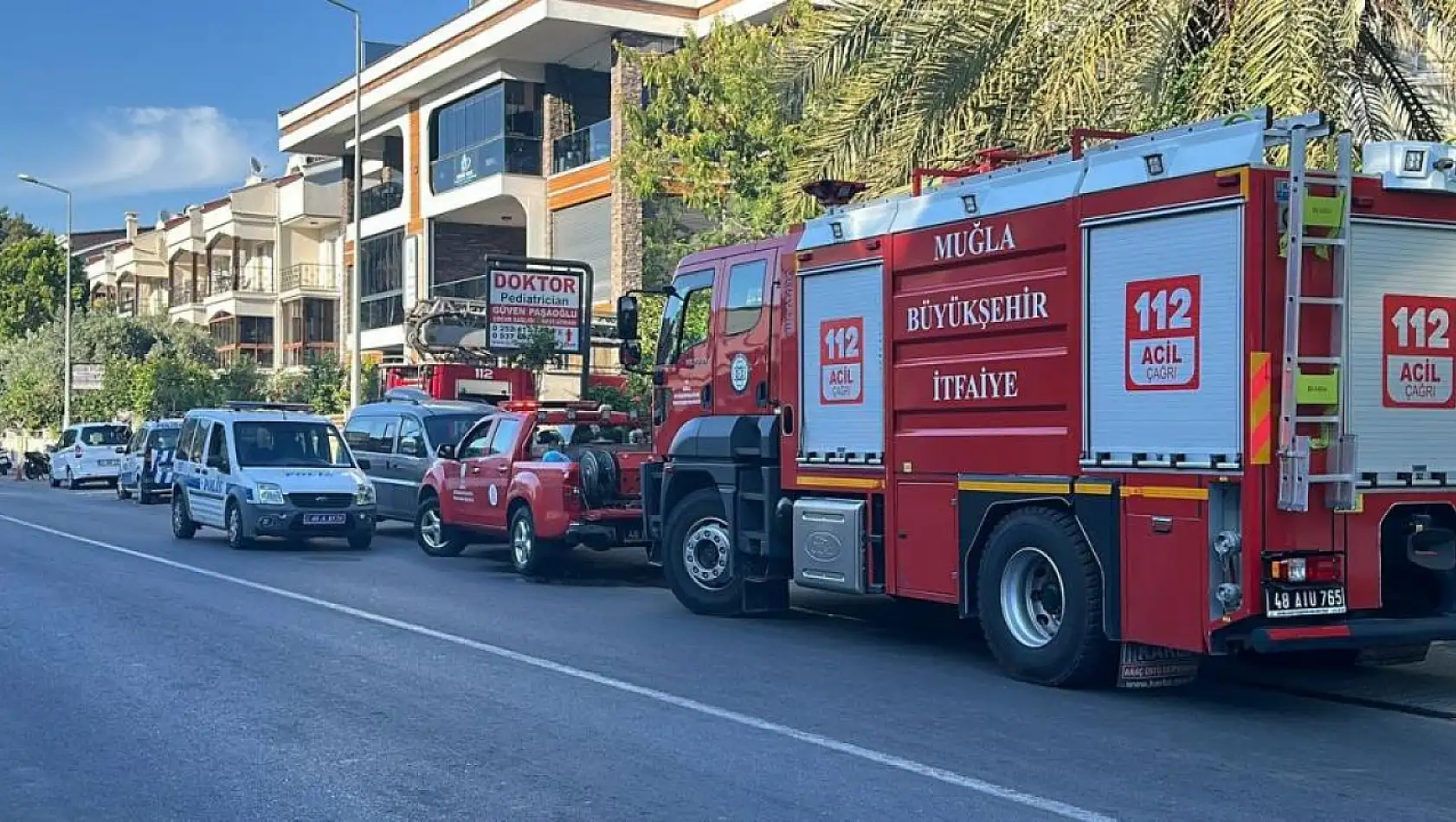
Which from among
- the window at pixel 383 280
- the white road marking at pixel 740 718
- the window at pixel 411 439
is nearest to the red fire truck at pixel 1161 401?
the white road marking at pixel 740 718

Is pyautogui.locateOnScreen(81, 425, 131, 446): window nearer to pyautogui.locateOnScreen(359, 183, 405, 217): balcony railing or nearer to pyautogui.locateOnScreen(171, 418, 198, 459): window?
pyautogui.locateOnScreen(359, 183, 405, 217): balcony railing

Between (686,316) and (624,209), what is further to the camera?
(624,209)

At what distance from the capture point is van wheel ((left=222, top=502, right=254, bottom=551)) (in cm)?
1948

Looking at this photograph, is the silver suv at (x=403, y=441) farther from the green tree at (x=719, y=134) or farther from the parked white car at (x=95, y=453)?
the parked white car at (x=95, y=453)

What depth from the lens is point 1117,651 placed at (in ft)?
30.4

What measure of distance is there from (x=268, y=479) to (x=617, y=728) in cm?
1252

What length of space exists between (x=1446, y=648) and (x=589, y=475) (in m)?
8.15

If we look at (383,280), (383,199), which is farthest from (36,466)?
(383,199)

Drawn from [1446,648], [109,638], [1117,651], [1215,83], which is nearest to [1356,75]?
[1215,83]

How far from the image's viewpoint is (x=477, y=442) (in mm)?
18250

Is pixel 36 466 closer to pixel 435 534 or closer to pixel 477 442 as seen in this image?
pixel 435 534

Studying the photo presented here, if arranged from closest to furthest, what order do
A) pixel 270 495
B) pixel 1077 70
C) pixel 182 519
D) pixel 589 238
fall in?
pixel 1077 70 → pixel 270 495 → pixel 182 519 → pixel 589 238

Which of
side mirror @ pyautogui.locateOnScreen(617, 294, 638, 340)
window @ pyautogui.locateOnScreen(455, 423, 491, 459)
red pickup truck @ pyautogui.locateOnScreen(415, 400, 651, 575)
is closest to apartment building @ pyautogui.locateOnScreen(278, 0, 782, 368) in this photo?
window @ pyautogui.locateOnScreen(455, 423, 491, 459)

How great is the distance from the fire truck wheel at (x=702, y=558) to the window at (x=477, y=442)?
201 inches
